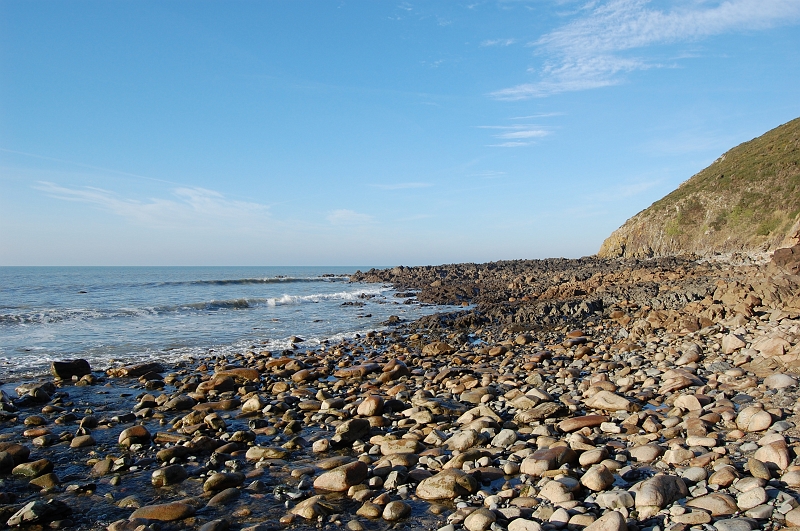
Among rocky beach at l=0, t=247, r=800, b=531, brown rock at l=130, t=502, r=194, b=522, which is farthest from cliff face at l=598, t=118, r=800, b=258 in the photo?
brown rock at l=130, t=502, r=194, b=522

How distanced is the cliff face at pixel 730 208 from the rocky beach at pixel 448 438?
32.6 m

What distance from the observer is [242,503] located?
5.88 meters

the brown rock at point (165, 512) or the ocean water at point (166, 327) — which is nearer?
the brown rock at point (165, 512)

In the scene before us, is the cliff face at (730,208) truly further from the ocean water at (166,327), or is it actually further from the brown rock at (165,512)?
the brown rock at (165,512)

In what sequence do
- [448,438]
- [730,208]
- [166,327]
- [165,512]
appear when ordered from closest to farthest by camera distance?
[165,512], [448,438], [166,327], [730,208]

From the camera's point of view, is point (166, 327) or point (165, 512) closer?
point (165, 512)

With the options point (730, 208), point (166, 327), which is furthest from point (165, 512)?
point (730, 208)

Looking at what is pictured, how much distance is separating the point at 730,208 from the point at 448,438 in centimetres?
5481

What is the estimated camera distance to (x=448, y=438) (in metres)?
7.57

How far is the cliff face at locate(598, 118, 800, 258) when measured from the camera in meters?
43.4

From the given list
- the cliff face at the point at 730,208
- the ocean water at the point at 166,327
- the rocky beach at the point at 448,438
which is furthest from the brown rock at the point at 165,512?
the cliff face at the point at 730,208

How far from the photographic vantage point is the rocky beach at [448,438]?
532 centimetres

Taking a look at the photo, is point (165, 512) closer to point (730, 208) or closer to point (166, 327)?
point (166, 327)

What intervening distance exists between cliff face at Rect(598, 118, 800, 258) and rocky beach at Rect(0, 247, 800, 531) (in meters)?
32.6
